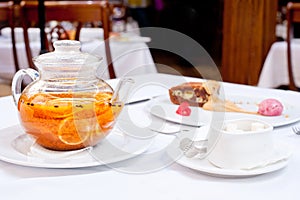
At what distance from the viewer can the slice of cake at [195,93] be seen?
104 cm

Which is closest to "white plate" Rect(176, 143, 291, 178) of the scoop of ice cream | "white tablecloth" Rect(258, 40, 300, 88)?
the scoop of ice cream

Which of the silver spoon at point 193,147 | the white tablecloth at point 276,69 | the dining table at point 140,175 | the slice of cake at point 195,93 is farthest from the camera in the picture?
the white tablecloth at point 276,69

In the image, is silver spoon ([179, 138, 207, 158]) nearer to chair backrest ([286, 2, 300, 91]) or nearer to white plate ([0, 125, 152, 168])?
white plate ([0, 125, 152, 168])

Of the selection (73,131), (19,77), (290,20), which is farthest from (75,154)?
(290,20)

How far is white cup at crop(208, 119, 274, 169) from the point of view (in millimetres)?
667

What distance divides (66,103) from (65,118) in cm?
2

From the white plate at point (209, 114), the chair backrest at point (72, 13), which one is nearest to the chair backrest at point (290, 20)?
the chair backrest at point (72, 13)

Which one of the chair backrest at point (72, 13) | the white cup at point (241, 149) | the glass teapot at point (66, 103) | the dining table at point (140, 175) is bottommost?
the dining table at point (140, 175)

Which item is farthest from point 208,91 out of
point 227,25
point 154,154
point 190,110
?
point 227,25

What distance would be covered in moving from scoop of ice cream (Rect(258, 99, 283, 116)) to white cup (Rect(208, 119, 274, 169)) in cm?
30

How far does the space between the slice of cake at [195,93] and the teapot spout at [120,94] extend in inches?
10.7

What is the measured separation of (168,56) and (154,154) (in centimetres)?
586

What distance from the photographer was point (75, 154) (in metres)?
0.73

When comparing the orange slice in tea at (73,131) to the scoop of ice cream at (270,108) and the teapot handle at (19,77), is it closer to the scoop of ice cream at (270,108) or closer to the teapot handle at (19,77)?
the teapot handle at (19,77)
